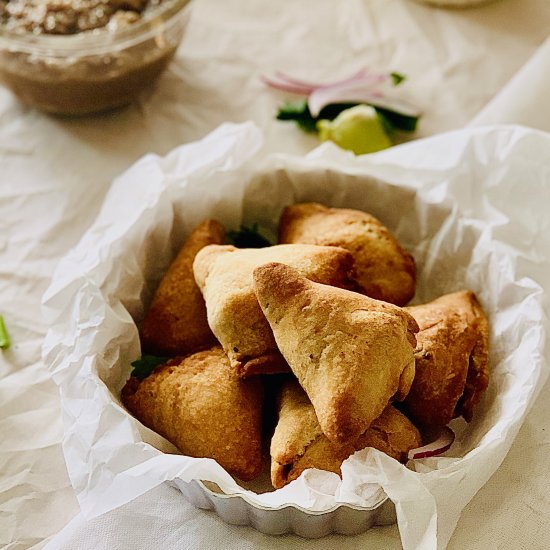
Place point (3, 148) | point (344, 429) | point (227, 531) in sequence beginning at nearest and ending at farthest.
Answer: point (344, 429) → point (227, 531) → point (3, 148)

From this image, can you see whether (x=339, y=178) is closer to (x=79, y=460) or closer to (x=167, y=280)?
(x=167, y=280)

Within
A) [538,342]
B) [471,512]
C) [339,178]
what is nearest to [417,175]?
[339,178]

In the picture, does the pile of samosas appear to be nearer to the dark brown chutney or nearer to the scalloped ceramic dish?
the scalloped ceramic dish

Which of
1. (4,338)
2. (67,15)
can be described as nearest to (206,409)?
(4,338)

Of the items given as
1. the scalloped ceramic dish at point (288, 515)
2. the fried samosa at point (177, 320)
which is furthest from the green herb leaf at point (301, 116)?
the scalloped ceramic dish at point (288, 515)

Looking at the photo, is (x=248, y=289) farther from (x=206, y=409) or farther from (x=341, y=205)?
(x=341, y=205)

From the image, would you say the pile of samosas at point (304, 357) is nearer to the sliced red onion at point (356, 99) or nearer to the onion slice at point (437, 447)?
the onion slice at point (437, 447)

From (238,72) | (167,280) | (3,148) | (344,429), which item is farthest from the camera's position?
(238,72)

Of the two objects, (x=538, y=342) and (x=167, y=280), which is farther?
(x=167, y=280)
